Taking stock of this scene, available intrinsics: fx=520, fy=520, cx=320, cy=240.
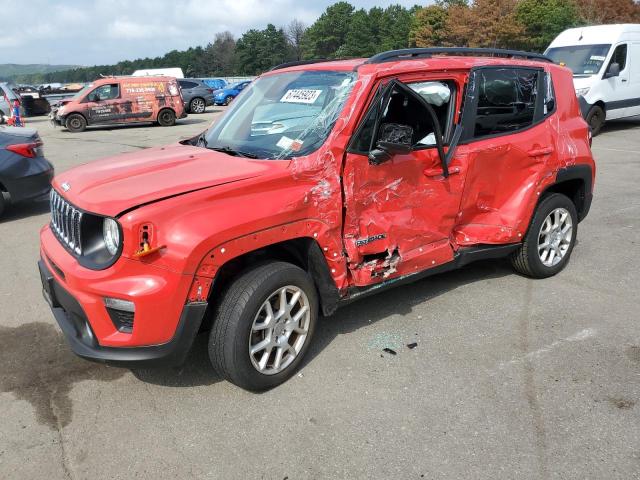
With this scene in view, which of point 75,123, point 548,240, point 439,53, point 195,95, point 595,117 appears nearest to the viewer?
point 439,53

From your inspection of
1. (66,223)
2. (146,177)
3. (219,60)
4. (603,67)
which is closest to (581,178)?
(146,177)

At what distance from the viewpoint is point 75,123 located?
60.4ft

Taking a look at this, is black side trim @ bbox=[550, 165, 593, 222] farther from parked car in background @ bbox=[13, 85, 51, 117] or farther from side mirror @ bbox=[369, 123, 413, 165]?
parked car in background @ bbox=[13, 85, 51, 117]

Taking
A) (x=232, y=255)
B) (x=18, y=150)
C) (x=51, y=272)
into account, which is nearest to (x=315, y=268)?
(x=232, y=255)

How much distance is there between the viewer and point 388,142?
10.5 ft

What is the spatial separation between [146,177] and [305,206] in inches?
36.6

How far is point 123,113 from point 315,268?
17.8m

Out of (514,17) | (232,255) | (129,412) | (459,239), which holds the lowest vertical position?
(129,412)

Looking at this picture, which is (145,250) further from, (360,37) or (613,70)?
(360,37)

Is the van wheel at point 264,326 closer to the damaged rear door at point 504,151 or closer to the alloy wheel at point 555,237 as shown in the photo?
the damaged rear door at point 504,151

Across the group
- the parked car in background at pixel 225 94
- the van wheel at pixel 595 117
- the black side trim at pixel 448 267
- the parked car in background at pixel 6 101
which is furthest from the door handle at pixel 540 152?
the parked car in background at pixel 225 94

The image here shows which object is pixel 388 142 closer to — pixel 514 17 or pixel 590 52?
pixel 590 52

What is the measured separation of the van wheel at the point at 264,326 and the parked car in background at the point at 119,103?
700 inches

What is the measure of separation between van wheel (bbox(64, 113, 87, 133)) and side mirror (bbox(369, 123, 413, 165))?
17.8 m
